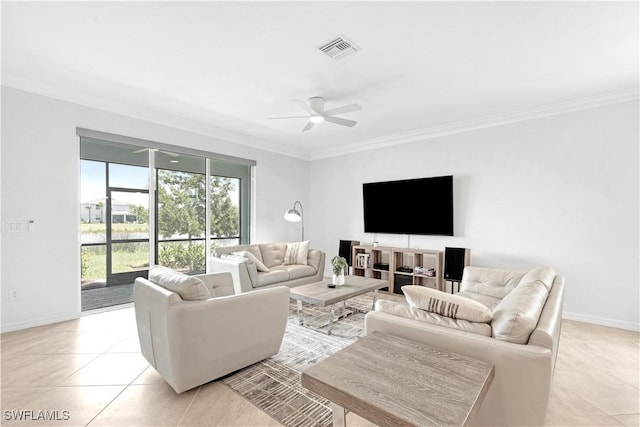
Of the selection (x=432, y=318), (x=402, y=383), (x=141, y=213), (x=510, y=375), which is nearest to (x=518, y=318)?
(x=510, y=375)

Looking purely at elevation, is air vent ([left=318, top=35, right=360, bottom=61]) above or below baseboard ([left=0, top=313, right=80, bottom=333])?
above

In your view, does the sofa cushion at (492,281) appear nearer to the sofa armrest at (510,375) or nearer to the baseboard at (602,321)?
the baseboard at (602,321)

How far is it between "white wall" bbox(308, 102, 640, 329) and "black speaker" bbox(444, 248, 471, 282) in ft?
1.04

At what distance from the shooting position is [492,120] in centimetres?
429

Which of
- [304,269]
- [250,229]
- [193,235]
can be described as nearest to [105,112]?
[193,235]

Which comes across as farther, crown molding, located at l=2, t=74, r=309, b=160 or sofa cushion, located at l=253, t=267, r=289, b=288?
sofa cushion, located at l=253, t=267, r=289, b=288

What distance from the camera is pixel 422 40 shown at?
95.7 inches

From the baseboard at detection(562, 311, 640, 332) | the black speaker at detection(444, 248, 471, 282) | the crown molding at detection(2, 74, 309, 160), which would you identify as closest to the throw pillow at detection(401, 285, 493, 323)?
the black speaker at detection(444, 248, 471, 282)

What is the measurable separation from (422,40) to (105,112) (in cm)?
385

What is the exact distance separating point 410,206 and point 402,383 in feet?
13.3

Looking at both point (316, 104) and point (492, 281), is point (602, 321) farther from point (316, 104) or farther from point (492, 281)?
point (316, 104)

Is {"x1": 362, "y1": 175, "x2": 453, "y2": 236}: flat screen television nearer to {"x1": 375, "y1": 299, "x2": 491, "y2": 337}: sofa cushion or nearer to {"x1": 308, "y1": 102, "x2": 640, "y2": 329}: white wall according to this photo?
{"x1": 308, "y1": 102, "x2": 640, "y2": 329}: white wall

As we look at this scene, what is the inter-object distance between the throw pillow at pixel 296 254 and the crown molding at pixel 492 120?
2229 millimetres

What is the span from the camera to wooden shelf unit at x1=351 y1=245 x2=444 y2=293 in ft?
15.3
